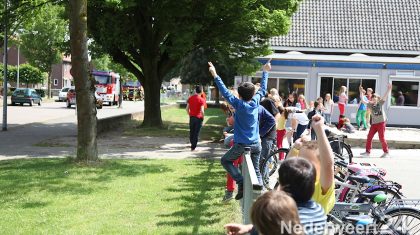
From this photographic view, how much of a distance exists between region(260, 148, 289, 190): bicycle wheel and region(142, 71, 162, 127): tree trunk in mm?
13333

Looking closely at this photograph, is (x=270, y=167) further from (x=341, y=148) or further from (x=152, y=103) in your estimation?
(x=152, y=103)

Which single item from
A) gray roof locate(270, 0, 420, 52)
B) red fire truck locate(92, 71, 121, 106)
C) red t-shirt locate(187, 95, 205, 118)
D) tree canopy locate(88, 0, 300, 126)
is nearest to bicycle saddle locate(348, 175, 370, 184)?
red t-shirt locate(187, 95, 205, 118)

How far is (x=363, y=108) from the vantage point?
22.9 metres

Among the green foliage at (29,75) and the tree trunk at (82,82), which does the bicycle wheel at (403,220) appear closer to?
the tree trunk at (82,82)

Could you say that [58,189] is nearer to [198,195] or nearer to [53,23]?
[198,195]

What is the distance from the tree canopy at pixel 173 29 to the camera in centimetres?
1972

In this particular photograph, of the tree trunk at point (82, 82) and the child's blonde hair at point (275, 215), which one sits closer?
the child's blonde hair at point (275, 215)

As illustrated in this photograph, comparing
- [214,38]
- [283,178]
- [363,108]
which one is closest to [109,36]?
[214,38]

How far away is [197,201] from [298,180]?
16.7 ft

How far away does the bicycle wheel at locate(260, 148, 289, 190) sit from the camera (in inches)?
367

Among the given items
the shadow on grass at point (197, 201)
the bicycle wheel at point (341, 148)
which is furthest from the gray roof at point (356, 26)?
the shadow on grass at point (197, 201)

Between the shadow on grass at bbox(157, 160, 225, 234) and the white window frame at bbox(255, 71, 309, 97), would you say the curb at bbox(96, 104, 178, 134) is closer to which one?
the white window frame at bbox(255, 71, 309, 97)

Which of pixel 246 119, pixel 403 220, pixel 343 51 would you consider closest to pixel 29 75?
pixel 343 51

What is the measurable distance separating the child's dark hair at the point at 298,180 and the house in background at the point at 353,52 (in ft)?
71.9
